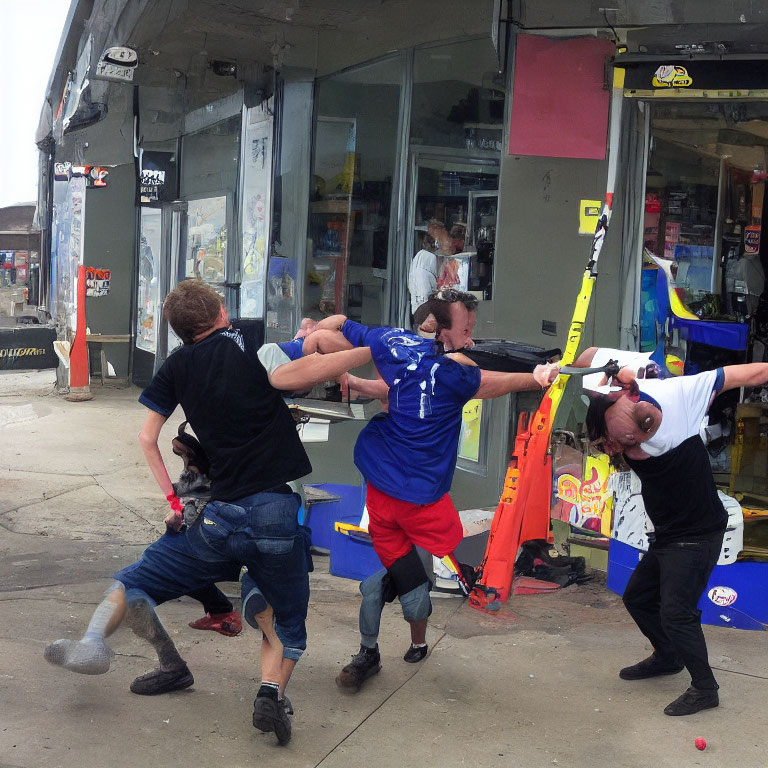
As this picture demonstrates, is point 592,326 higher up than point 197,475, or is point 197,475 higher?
point 592,326

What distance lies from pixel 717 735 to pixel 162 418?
254 centimetres

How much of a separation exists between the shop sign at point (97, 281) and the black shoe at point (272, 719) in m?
10.8

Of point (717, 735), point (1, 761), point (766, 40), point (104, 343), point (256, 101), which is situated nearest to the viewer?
point (1, 761)

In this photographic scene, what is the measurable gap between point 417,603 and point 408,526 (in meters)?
0.36

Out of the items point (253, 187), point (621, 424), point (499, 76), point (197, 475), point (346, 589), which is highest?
point (499, 76)

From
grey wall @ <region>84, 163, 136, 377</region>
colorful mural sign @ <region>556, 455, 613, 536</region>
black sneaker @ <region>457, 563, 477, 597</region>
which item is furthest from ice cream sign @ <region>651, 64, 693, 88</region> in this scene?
grey wall @ <region>84, 163, 136, 377</region>

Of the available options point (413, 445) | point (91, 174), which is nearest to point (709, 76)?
point (413, 445)

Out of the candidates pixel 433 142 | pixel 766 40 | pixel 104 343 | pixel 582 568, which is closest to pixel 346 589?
pixel 582 568

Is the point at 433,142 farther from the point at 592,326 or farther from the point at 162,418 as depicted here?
the point at 162,418

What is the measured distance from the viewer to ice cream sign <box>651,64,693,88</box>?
18.8 feet

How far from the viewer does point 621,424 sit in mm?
4129

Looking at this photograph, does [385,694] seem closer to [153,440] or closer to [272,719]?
[272,719]

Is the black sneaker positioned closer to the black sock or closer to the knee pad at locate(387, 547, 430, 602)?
the knee pad at locate(387, 547, 430, 602)

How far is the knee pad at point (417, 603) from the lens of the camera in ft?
14.6
